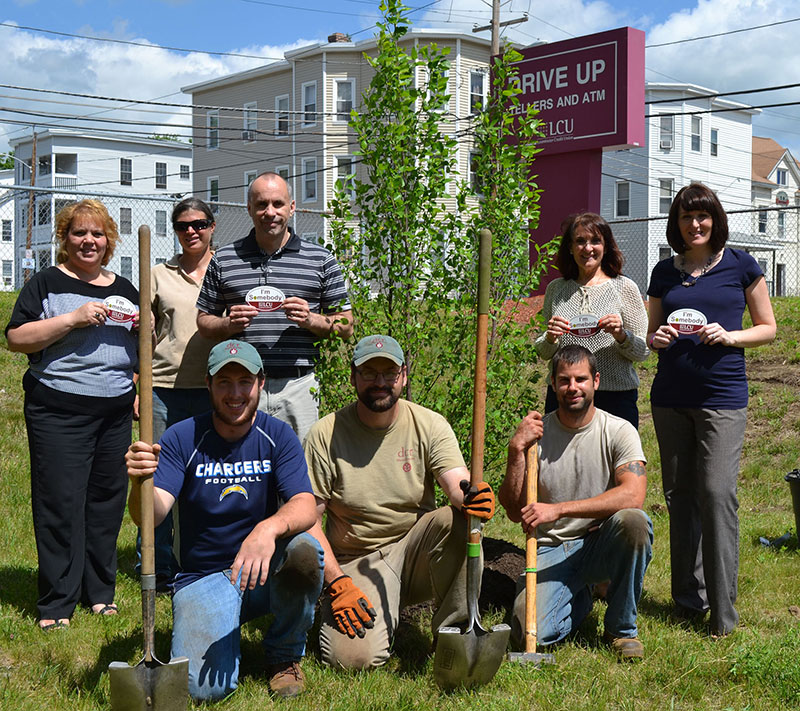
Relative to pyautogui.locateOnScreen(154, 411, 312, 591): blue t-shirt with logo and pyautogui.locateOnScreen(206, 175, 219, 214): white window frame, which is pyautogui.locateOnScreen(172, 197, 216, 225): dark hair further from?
pyautogui.locateOnScreen(206, 175, 219, 214): white window frame

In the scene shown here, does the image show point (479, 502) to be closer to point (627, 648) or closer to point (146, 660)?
point (627, 648)

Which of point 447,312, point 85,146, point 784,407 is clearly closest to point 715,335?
point 447,312

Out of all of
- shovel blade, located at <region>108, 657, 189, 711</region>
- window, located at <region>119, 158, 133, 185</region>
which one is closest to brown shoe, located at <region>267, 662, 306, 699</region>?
shovel blade, located at <region>108, 657, 189, 711</region>

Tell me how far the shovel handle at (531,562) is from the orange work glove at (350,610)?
80cm

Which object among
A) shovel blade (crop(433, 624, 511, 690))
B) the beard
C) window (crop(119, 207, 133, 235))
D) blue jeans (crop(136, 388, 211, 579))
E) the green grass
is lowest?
the green grass

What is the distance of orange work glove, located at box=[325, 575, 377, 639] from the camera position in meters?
4.00

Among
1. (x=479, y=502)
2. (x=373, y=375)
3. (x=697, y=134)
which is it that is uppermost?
(x=697, y=134)

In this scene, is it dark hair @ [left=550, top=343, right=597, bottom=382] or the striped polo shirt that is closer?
dark hair @ [left=550, top=343, right=597, bottom=382]

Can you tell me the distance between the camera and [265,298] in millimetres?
4730

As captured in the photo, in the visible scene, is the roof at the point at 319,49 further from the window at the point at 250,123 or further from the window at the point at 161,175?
the window at the point at 161,175

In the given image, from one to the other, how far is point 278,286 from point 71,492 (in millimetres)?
1577

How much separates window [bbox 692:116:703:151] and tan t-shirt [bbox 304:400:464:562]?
39.8 meters

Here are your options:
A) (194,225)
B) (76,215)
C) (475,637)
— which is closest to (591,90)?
(194,225)

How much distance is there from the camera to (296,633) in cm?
410
